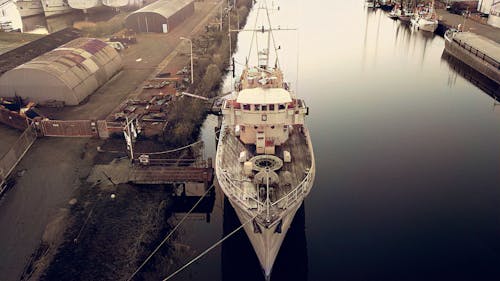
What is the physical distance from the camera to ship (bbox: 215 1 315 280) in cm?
2698

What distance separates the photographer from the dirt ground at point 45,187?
28.4 metres

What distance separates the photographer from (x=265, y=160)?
32.2 m

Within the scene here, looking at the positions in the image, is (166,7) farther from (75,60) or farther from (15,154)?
(15,154)

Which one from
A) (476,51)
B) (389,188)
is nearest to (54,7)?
(476,51)

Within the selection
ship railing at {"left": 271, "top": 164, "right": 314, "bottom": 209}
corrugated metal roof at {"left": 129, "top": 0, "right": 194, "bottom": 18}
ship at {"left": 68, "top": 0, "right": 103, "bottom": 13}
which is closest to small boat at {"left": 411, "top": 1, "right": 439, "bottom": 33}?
corrugated metal roof at {"left": 129, "top": 0, "right": 194, "bottom": 18}

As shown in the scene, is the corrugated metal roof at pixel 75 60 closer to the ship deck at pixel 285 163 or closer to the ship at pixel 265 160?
the ship at pixel 265 160

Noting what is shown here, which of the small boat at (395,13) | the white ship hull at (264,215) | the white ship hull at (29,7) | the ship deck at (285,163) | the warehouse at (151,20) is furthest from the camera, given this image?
the small boat at (395,13)

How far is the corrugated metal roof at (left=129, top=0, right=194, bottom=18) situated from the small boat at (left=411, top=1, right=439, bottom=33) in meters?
63.2

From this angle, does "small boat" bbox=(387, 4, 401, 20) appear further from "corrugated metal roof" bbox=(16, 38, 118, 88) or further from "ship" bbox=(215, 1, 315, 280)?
"ship" bbox=(215, 1, 315, 280)

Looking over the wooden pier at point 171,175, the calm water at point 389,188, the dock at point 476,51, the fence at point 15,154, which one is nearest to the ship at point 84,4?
A: the calm water at point 389,188

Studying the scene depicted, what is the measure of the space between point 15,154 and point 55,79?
1511 centimetres

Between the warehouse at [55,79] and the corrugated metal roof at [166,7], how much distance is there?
132ft

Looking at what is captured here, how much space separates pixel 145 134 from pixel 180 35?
53.0 m

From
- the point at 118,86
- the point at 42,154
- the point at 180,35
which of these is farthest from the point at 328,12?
the point at 42,154
